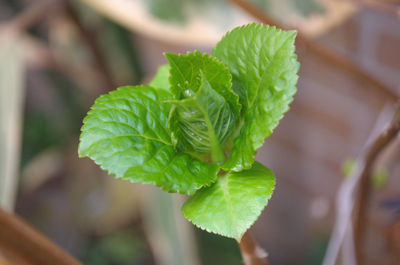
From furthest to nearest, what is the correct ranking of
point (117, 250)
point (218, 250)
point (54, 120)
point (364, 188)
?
1. point (54, 120)
2. point (117, 250)
3. point (218, 250)
4. point (364, 188)

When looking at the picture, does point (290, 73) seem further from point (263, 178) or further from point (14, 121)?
point (14, 121)

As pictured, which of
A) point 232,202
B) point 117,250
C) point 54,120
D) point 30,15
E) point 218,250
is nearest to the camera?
point 232,202

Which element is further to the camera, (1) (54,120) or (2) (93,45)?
(1) (54,120)

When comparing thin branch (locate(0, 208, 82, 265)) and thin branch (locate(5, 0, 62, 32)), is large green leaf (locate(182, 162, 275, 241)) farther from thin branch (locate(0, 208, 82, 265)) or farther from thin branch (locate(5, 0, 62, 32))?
thin branch (locate(5, 0, 62, 32))

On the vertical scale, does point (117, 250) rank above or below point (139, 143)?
below

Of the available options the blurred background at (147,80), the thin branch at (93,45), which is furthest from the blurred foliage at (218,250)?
the thin branch at (93,45)

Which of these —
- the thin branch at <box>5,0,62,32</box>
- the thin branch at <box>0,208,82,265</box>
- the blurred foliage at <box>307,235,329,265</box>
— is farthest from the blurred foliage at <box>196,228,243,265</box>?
the thin branch at <box>0,208,82,265</box>

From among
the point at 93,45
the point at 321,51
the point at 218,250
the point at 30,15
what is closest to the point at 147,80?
the point at 93,45

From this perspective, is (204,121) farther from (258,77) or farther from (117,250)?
(117,250)

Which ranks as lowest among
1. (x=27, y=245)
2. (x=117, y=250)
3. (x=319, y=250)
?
(x=117, y=250)

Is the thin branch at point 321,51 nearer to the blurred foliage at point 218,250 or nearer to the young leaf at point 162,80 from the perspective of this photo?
the young leaf at point 162,80
